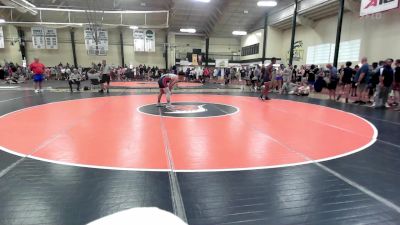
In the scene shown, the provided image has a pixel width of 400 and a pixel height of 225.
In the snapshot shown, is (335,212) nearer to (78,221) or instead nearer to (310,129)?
(78,221)

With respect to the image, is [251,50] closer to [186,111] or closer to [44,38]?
[44,38]

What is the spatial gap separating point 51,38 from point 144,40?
866 centimetres

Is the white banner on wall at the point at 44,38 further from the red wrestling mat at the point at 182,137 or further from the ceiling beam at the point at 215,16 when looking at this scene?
the red wrestling mat at the point at 182,137

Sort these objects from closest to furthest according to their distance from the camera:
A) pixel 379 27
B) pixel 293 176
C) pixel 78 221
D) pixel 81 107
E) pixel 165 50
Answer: pixel 78 221 → pixel 293 176 → pixel 81 107 → pixel 379 27 → pixel 165 50

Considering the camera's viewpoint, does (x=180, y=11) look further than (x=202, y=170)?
Yes

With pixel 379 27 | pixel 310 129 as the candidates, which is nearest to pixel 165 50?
pixel 379 27

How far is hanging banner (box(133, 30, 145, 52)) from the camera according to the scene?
85.8ft

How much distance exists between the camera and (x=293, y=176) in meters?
3.08

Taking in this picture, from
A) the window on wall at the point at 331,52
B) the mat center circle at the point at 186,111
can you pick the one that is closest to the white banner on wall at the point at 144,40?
the window on wall at the point at 331,52

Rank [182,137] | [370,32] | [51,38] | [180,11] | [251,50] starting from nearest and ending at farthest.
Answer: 1. [182,137]
2. [370,32]
3. [180,11]
4. [51,38]
5. [251,50]

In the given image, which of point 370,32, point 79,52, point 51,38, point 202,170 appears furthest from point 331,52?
point 51,38

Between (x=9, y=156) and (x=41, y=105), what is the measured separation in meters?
5.13

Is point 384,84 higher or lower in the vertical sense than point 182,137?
higher

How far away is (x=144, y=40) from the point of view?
87.1 feet
